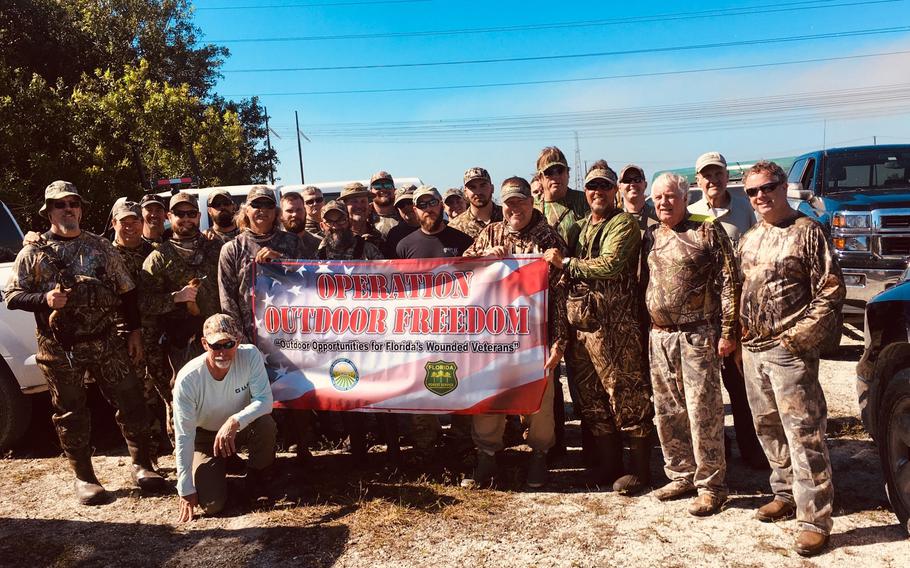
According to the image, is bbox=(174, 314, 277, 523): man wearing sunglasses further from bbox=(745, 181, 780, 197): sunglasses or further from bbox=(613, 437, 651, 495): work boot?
bbox=(745, 181, 780, 197): sunglasses

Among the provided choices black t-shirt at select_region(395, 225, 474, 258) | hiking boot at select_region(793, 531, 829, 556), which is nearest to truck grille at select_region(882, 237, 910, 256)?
hiking boot at select_region(793, 531, 829, 556)

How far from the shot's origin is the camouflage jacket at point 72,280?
14.6 ft

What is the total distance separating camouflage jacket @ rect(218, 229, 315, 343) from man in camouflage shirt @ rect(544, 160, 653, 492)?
2152 mm

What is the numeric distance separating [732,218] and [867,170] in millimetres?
5807

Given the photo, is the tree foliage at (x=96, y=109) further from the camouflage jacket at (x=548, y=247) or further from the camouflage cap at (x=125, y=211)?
the camouflage jacket at (x=548, y=247)

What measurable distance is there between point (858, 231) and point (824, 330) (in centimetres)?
547

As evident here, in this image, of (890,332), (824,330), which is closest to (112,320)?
(824,330)

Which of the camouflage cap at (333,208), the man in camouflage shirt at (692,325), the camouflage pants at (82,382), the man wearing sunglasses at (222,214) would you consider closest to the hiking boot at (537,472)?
the man in camouflage shirt at (692,325)

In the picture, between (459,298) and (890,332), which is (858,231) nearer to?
(890,332)

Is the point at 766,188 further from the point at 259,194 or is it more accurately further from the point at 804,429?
the point at 259,194

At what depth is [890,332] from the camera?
11.9 feet

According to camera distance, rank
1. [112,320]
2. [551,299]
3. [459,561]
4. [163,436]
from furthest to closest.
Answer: [163,436] → [112,320] → [551,299] → [459,561]

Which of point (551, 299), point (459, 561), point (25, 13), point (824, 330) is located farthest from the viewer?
point (25, 13)

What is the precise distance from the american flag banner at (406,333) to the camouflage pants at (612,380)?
26 centimetres
